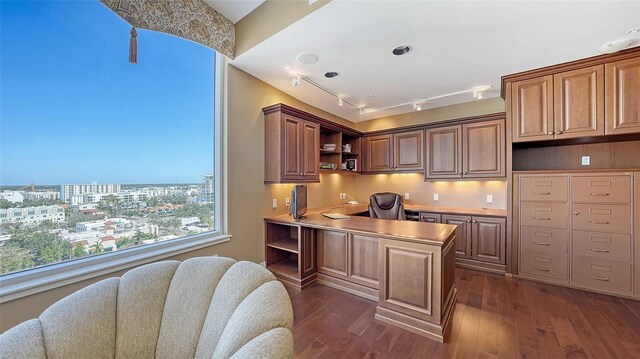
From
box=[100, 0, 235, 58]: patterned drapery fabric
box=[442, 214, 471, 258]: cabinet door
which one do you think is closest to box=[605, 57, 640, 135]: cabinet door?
box=[442, 214, 471, 258]: cabinet door

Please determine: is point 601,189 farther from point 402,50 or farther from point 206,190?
point 206,190

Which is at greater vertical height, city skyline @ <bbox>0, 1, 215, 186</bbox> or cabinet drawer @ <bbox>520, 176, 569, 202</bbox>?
city skyline @ <bbox>0, 1, 215, 186</bbox>

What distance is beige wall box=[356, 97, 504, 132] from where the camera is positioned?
372cm

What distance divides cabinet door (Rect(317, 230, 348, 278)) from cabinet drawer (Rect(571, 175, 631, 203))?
2737 mm

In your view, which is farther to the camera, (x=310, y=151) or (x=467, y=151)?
(x=467, y=151)

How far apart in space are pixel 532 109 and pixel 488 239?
1.78 metres

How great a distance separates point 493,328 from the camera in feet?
6.55

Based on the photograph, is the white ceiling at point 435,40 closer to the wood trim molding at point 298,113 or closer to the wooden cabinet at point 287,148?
the wood trim molding at point 298,113

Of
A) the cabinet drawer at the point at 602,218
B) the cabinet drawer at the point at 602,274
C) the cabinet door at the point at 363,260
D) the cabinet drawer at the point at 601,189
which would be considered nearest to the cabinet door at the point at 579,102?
the cabinet drawer at the point at 601,189

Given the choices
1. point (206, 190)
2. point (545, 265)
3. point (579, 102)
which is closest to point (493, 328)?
point (545, 265)

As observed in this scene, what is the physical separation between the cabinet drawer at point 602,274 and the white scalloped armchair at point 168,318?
3596mm

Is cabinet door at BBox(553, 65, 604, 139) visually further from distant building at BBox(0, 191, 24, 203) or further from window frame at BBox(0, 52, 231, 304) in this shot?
distant building at BBox(0, 191, 24, 203)

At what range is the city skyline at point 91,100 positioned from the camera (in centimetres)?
149

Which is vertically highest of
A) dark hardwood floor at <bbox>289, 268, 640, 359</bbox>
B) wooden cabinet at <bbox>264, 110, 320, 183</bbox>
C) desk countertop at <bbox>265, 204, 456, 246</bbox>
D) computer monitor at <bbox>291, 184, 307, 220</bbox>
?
wooden cabinet at <bbox>264, 110, 320, 183</bbox>
